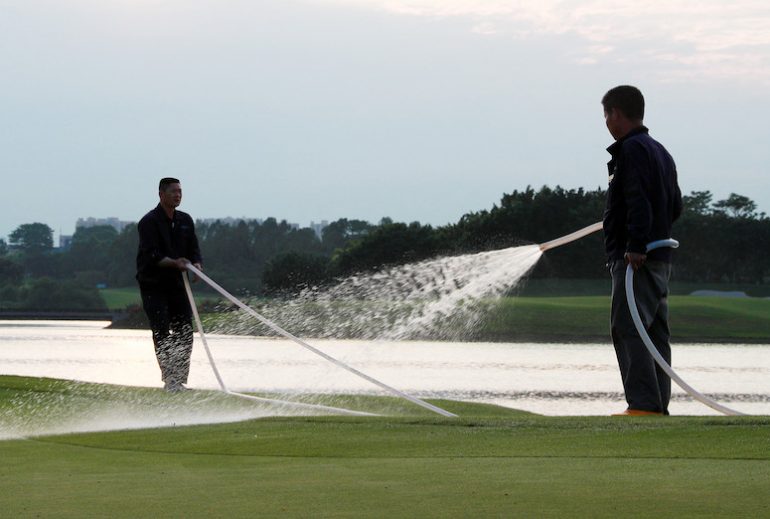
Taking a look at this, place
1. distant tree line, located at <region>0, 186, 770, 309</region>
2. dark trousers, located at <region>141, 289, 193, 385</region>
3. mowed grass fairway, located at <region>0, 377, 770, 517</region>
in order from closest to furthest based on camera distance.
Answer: mowed grass fairway, located at <region>0, 377, 770, 517</region> < dark trousers, located at <region>141, 289, 193, 385</region> < distant tree line, located at <region>0, 186, 770, 309</region>

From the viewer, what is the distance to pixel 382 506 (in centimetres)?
620

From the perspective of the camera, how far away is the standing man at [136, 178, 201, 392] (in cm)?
1518

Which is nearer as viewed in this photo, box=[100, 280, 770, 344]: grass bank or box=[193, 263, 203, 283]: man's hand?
box=[193, 263, 203, 283]: man's hand

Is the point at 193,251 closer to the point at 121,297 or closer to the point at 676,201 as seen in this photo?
A: the point at 676,201

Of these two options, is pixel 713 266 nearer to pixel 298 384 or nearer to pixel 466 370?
pixel 466 370

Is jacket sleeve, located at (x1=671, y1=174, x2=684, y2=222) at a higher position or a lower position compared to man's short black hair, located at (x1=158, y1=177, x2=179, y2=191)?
lower

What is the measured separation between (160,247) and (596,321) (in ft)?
160

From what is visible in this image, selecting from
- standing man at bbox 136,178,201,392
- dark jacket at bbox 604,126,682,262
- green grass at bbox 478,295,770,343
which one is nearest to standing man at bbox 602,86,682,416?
dark jacket at bbox 604,126,682,262

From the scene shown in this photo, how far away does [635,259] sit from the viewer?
10.2m

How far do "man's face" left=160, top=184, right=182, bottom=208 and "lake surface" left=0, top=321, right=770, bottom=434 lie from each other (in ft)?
9.71

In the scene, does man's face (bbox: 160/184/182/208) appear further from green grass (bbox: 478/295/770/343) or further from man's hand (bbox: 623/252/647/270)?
green grass (bbox: 478/295/770/343)

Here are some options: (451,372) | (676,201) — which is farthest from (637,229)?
(451,372)

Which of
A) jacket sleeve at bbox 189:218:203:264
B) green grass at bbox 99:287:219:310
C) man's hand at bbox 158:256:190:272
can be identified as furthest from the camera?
green grass at bbox 99:287:219:310

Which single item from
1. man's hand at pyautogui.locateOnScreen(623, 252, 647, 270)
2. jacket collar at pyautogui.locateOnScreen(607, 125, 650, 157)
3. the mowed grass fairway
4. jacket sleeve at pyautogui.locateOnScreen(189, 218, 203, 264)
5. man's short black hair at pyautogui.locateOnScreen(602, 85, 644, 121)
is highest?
man's short black hair at pyautogui.locateOnScreen(602, 85, 644, 121)
